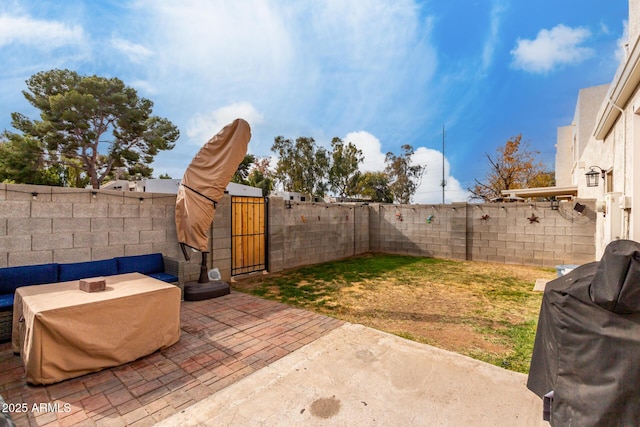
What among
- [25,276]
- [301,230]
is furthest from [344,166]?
[25,276]

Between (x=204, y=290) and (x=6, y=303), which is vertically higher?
(x=6, y=303)

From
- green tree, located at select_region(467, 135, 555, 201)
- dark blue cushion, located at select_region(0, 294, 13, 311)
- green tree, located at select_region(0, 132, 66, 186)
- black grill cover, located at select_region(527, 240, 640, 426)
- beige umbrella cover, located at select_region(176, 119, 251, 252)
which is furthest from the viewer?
green tree, located at select_region(467, 135, 555, 201)

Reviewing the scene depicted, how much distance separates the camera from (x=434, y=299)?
5359 millimetres

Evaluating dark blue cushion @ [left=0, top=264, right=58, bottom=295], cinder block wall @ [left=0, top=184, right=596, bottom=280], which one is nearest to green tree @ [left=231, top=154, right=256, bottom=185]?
cinder block wall @ [left=0, top=184, right=596, bottom=280]

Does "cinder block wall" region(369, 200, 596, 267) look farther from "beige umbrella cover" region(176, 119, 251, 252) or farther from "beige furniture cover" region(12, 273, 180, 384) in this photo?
→ "beige furniture cover" region(12, 273, 180, 384)

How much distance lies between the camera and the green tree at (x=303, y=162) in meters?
27.2

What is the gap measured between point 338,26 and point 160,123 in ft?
61.4

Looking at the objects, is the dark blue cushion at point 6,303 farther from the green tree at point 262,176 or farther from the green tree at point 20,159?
the green tree at point 262,176

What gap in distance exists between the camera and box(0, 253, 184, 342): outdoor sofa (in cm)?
334

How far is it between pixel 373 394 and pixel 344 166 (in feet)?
83.7

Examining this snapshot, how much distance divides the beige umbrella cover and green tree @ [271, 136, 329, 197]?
22.5 m

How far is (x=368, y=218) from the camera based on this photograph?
462 inches

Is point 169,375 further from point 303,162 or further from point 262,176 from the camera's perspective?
point 262,176

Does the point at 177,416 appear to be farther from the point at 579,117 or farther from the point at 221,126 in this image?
the point at 579,117
